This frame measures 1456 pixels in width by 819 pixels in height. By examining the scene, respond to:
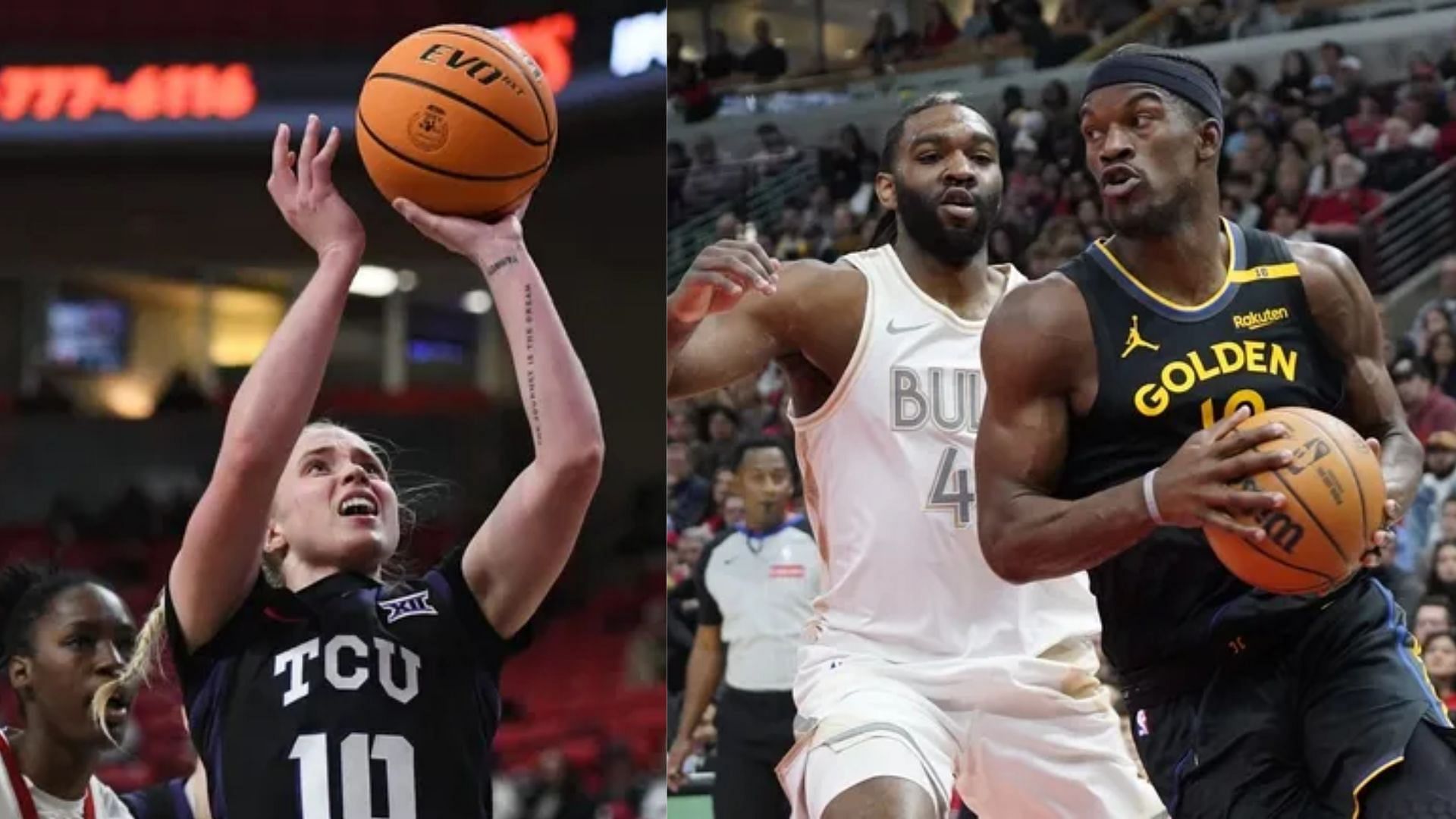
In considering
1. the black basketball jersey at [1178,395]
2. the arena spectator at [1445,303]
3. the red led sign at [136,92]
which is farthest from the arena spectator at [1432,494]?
the red led sign at [136,92]

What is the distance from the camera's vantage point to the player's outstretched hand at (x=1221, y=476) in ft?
9.70

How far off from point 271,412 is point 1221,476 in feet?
4.86

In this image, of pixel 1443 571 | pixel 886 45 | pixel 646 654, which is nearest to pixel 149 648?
pixel 1443 571

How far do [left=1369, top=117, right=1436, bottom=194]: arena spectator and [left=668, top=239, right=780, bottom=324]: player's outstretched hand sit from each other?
29.2 feet

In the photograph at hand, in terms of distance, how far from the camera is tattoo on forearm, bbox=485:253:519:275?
119 inches

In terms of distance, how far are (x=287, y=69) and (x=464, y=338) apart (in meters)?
2.87

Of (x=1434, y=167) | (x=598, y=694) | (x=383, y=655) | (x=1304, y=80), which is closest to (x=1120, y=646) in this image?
(x=383, y=655)

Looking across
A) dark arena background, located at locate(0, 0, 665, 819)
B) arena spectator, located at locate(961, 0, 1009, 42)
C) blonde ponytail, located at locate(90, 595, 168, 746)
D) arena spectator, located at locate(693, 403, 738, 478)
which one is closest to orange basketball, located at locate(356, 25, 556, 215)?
blonde ponytail, located at locate(90, 595, 168, 746)

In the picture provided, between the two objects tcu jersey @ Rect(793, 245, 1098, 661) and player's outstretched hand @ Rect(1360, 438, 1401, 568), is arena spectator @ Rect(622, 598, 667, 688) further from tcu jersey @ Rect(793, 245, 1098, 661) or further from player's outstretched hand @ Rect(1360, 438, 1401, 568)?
player's outstretched hand @ Rect(1360, 438, 1401, 568)

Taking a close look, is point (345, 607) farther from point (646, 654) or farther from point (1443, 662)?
point (646, 654)

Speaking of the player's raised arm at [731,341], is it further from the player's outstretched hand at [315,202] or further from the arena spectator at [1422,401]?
the arena spectator at [1422,401]

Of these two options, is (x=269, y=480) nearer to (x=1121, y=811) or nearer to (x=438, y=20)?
(x=1121, y=811)

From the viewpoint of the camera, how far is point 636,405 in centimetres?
1859

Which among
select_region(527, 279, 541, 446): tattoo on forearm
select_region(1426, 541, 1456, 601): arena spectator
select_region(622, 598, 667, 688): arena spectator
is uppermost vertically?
select_region(527, 279, 541, 446): tattoo on forearm
